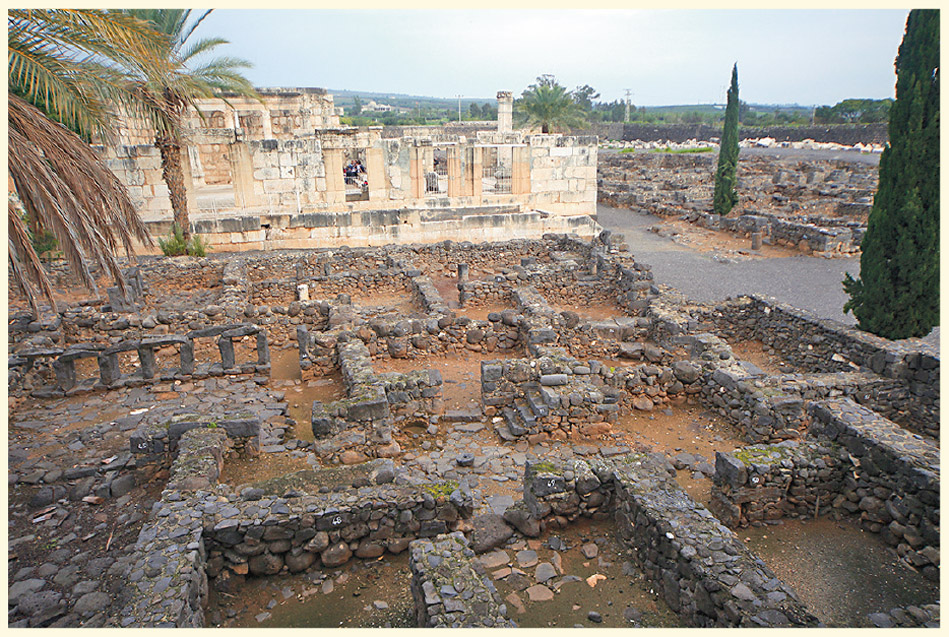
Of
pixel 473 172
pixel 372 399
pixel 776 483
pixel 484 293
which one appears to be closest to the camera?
pixel 776 483

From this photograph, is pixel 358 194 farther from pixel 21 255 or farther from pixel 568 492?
pixel 568 492

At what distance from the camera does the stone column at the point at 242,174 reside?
20.5 m

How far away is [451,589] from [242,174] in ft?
65.0

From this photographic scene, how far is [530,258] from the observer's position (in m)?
17.4

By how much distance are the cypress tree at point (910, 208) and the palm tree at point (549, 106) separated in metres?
31.0

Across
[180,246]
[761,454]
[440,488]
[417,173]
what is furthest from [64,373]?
[417,173]

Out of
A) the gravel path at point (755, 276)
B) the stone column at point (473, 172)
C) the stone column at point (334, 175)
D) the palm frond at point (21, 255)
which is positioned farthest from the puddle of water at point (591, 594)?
the stone column at point (473, 172)

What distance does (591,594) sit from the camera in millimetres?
5039

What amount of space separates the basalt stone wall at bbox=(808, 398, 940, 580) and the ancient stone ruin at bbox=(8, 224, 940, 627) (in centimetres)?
2

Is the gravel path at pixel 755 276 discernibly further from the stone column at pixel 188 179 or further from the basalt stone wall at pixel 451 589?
the stone column at pixel 188 179

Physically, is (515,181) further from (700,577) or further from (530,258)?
(700,577)

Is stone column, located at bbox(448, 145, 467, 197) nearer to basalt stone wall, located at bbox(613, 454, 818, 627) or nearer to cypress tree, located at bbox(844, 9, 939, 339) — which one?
cypress tree, located at bbox(844, 9, 939, 339)

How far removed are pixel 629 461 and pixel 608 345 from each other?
5030mm

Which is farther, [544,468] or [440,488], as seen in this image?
[544,468]
